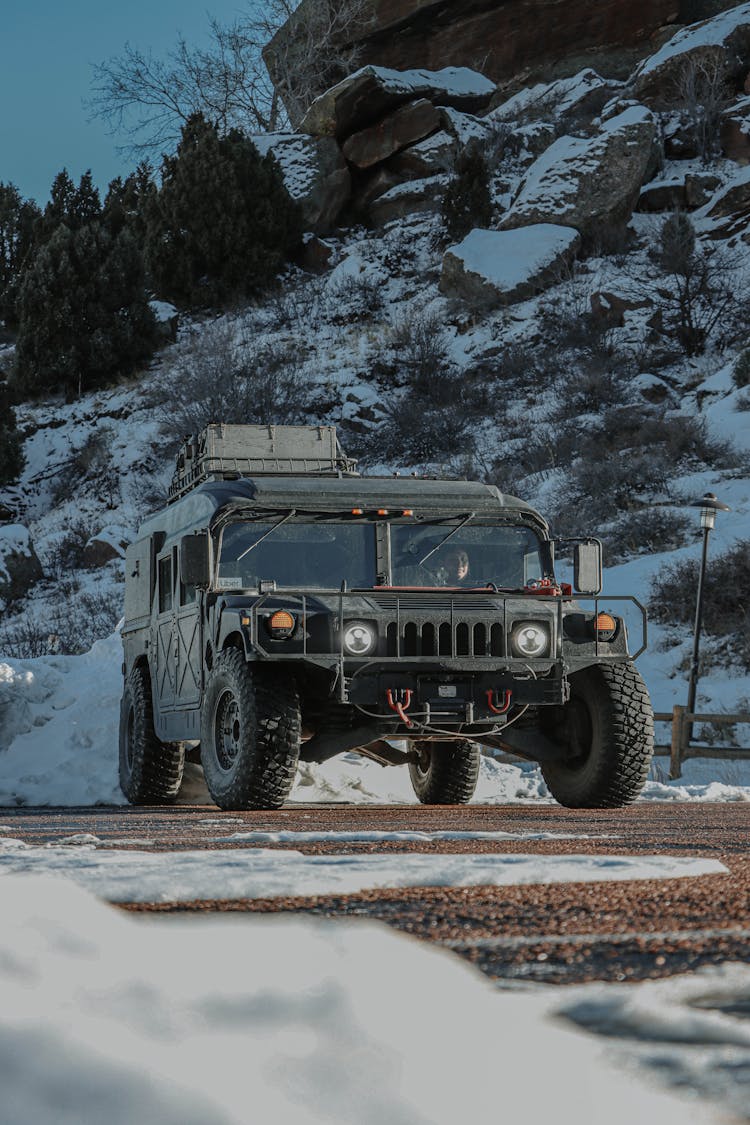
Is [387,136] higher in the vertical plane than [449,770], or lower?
higher

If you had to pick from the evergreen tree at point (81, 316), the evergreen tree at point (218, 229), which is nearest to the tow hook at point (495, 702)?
the evergreen tree at point (81, 316)

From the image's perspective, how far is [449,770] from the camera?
11.4 meters

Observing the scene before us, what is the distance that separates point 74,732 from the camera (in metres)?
12.6

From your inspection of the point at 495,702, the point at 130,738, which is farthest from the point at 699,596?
the point at 495,702

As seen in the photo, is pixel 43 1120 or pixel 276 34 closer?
pixel 43 1120

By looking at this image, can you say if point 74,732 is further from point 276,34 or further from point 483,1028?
point 276,34

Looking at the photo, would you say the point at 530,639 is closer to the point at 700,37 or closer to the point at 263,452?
the point at 263,452

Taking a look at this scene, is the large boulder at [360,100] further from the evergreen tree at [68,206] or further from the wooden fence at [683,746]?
the wooden fence at [683,746]

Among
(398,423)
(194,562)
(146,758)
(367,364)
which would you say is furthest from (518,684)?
(367,364)

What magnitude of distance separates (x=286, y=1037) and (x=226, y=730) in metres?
7.21

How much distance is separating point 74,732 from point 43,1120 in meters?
11.1

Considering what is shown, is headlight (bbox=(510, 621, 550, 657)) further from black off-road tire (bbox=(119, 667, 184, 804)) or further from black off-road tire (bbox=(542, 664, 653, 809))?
black off-road tire (bbox=(119, 667, 184, 804))

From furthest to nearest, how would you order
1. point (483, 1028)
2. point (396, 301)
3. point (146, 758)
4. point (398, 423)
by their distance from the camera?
point (396, 301)
point (398, 423)
point (146, 758)
point (483, 1028)

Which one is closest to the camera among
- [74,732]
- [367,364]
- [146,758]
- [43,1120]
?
[43,1120]
